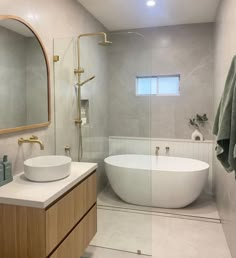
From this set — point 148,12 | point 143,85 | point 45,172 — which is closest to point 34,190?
point 45,172

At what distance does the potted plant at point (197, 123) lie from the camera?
3.72 meters

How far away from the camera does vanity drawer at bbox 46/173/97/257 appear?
149cm

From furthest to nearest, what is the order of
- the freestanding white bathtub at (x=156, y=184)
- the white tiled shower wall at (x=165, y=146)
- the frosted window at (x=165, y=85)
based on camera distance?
the frosted window at (x=165, y=85)
the white tiled shower wall at (x=165, y=146)
the freestanding white bathtub at (x=156, y=184)

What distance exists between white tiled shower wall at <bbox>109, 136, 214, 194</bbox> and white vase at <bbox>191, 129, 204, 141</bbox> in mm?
59

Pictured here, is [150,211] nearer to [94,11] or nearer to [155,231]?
[155,231]

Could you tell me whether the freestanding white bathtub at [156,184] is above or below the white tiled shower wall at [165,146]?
below

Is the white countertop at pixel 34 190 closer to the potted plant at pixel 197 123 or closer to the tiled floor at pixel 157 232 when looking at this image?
the tiled floor at pixel 157 232

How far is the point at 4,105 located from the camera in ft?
6.01

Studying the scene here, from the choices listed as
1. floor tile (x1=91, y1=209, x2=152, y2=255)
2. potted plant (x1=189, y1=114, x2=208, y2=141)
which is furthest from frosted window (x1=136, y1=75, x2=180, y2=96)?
floor tile (x1=91, y1=209, x2=152, y2=255)

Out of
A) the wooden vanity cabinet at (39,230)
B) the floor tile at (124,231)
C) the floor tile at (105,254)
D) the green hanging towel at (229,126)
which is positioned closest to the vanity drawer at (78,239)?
the wooden vanity cabinet at (39,230)

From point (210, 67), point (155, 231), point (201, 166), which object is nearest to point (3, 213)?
point (155, 231)

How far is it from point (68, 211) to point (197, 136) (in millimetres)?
2606

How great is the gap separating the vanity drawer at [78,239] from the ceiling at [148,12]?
2.44 m

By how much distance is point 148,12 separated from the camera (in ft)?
10.6
